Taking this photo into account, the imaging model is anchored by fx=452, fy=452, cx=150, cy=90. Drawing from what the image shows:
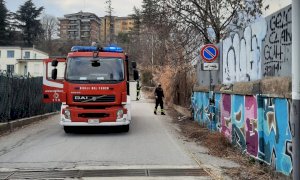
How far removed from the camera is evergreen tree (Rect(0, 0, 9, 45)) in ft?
292

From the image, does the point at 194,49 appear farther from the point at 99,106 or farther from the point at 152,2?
the point at 99,106

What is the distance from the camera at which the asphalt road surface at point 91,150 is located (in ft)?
32.2

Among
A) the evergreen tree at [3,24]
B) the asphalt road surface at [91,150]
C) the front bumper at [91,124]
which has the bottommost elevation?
the asphalt road surface at [91,150]

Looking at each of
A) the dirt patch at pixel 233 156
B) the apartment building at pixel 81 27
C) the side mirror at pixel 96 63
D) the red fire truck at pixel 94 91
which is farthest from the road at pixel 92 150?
the apartment building at pixel 81 27

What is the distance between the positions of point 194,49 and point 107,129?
1132 cm

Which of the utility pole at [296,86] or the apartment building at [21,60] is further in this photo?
the apartment building at [21,60]

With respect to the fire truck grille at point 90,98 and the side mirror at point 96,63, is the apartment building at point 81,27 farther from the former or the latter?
the fire truck grille at point 90,98

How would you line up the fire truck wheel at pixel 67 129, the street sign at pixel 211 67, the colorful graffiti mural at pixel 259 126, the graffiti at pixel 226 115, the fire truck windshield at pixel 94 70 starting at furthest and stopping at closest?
the fire truck wheel at pixel 67 129
the street sign at pixel 211 67
the fire truck windshield at pixel 94 70
the graffiti at pixel 226 115
the colorful graffiti mural at pixel 259 126

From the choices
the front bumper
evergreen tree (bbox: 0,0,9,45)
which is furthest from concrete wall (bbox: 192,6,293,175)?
evergreen tree (bbox: 0,0,9,45)

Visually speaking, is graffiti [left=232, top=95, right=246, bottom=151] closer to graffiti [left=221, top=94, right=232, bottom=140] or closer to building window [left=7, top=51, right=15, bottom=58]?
graffiti [left=221, top=94, right=232, bottom=140]

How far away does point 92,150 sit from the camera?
1184cm

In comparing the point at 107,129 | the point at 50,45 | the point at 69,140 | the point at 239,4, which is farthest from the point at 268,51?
the point at 50,45

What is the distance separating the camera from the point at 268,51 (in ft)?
31.3

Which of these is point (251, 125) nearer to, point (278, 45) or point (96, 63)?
point (278, 45)
